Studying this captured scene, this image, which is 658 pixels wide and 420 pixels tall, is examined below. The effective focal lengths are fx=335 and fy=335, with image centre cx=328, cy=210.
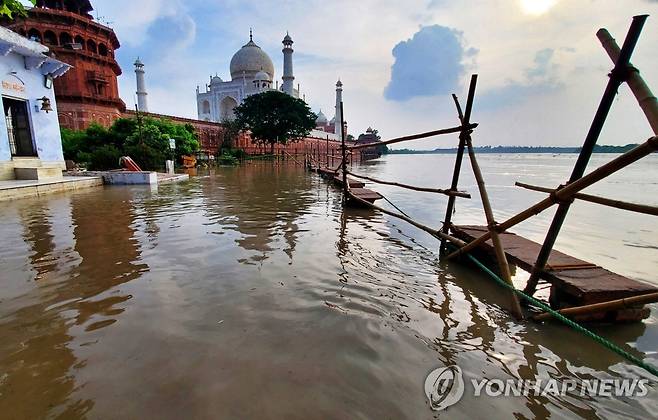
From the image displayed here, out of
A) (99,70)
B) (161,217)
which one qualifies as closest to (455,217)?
(161,217)

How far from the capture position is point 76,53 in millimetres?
28469

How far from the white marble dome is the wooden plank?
187 ft

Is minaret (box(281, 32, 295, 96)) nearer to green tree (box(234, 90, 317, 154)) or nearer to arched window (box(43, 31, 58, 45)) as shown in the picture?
green tree (box(234, 90, 317, 154))

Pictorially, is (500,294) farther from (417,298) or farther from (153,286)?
(153,286)

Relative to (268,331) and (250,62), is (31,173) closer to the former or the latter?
(268,331)

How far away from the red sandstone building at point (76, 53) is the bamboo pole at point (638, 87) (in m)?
35.5

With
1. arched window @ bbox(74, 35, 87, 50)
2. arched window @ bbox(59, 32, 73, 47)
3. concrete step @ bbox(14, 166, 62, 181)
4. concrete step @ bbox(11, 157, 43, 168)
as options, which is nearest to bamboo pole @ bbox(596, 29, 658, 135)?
concrete step @ bbox(14, 166, 62, 181)

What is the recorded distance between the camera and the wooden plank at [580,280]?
9.67 ft

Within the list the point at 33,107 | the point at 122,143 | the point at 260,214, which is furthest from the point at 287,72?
the point at 260,214

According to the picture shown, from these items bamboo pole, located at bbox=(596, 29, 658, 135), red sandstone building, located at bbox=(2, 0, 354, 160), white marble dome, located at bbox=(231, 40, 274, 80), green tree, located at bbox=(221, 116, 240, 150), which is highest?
white marble dome, located at bbox=(231, 40, 274, 80)

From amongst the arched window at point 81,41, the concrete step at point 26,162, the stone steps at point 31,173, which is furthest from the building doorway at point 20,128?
the arched window at point 81,41

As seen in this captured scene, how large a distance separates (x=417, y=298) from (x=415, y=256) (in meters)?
1.71

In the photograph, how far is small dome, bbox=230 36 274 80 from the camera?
178 ft

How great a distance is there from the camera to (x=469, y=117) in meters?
4.55
